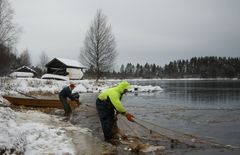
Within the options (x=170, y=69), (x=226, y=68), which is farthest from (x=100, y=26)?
(x=170, y=69)

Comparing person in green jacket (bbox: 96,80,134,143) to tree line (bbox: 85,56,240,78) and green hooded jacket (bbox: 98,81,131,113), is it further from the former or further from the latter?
tree line (bbox: 85,56,240,78)

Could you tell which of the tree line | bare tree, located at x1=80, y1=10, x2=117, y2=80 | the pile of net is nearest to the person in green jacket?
the pile of net

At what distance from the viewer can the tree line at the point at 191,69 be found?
13662 centimetres

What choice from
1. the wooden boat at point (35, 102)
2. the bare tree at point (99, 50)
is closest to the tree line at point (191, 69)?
the bare tree at point (99, 50)

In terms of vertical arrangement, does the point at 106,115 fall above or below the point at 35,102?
above

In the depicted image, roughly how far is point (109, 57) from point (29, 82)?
1957 centimetres

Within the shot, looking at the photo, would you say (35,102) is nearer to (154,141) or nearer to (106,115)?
(106,115)

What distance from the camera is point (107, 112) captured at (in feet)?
31.0

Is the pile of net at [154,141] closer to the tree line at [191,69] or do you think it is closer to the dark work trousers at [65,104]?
the dark work trousers at [65,104]

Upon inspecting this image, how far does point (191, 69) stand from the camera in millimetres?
165625

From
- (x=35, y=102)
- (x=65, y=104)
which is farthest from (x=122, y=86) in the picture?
(x=35, y=102)

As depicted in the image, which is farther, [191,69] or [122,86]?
[191,69]

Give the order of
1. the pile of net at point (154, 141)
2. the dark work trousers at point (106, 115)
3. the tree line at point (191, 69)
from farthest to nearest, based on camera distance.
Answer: the tree line at point (191, 69)
the dark work trousers at point (106, 115)
the pile of net at point (154, 141)

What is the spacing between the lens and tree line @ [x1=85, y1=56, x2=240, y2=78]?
136625 mm
